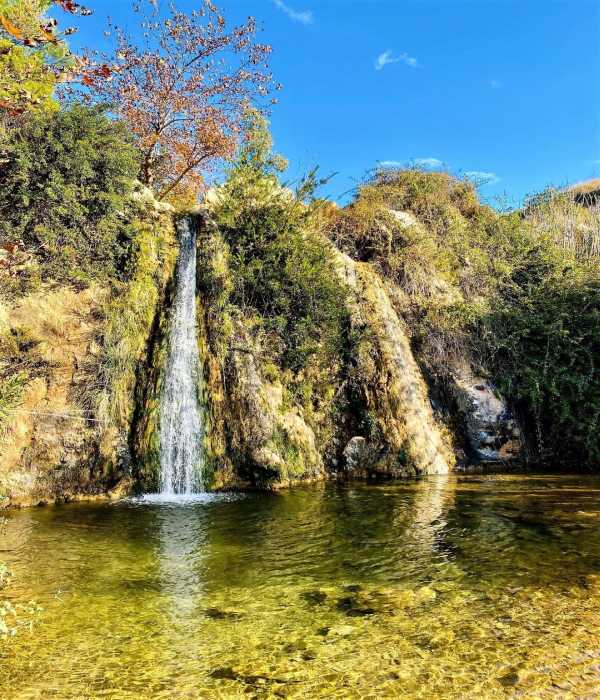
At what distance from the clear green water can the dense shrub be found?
19.2ft

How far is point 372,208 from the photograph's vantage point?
624 inches

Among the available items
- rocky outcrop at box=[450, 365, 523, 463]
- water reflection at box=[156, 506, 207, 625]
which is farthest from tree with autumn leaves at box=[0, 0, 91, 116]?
rocky outcrop at box=[450, 365, 523, 463]

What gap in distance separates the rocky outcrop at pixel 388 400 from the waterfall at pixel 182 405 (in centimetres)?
340

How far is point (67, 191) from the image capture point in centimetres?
1029

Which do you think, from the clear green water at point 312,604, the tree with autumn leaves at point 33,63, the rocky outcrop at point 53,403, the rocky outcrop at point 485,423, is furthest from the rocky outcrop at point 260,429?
the tree with autumn leaves at point 33,63

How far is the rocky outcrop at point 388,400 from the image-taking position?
10.7 meters

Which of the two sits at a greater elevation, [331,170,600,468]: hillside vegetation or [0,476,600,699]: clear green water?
[331,170,600,468]: hillside vegetation

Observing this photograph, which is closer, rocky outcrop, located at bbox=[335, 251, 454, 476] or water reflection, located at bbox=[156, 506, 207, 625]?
water reflection, located at bbox=[156, 506, 207, 625]

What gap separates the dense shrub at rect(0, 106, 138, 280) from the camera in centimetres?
1014

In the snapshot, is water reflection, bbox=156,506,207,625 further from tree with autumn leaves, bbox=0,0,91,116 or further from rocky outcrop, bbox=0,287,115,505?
tree with autumn leaves, bbox=0,0,91,116

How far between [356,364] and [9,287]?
297 inches

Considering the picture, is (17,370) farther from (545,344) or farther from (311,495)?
(545,344)

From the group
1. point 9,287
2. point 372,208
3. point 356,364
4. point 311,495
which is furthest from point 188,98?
point 311,495

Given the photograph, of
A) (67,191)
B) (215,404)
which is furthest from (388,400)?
(67,191)
